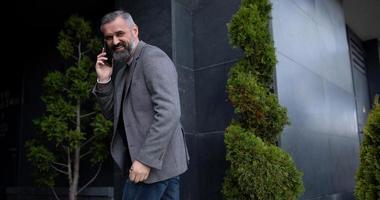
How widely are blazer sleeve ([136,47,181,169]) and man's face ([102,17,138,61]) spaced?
0.13 metres

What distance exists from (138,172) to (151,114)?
0.97ft

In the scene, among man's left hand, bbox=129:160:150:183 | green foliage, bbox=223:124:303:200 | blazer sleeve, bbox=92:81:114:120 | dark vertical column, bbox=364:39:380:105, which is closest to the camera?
man's left hand, bbox=129:160:150:183

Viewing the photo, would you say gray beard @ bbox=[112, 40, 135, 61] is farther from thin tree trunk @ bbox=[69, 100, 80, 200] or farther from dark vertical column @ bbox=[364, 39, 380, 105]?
dark vertical column @ bbox=[364, 39, 380, 105]

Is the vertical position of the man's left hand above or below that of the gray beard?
below

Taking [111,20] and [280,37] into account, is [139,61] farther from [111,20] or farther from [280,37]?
[280,37]

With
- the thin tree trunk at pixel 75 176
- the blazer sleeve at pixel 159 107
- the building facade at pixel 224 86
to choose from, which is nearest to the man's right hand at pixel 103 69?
→ the blazer sleeve at pixel 159 107

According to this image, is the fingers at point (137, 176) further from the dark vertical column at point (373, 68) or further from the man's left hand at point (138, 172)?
the dark vertical column at point (373, 68)

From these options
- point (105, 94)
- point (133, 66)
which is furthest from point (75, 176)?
point (133, 66)

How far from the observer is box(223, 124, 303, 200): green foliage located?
7.97 ft

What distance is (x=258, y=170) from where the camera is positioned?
243cm

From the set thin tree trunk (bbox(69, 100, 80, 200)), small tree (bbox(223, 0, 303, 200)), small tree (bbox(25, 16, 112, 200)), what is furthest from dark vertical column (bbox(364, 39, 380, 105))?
thin tree trunk (bbox(69, 100, 80, 200))

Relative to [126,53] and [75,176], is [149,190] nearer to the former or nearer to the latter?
[126,53]

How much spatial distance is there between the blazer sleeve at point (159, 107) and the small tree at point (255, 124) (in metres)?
0.96

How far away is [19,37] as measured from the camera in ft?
19.3
